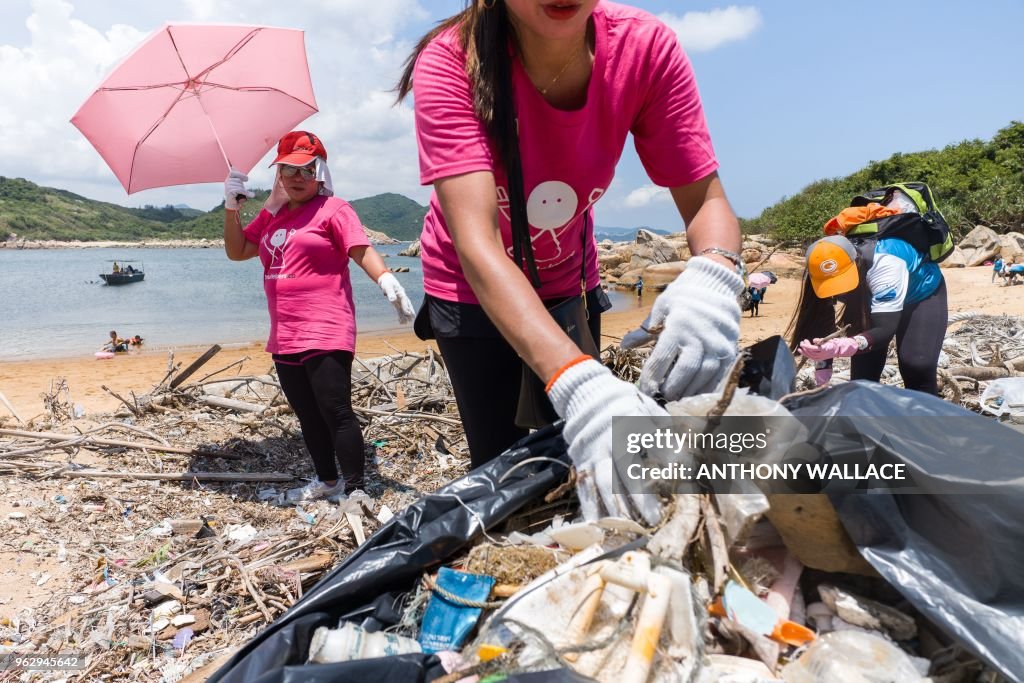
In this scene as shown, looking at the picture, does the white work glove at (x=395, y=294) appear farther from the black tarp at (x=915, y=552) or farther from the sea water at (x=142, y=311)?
the sea water at (x=142, y=311)

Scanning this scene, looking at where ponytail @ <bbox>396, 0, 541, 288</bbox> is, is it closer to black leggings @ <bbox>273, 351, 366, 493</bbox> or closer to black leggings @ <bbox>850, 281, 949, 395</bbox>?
black leggings @ <bbox>273, 351, 366, 493</bbox>

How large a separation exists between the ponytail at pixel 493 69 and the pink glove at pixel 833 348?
247cm

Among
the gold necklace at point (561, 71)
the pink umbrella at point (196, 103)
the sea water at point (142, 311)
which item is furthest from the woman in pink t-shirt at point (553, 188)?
the sea water at point (142, 311)

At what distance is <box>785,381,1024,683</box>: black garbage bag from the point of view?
964 millimetres

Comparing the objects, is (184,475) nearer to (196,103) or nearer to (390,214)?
(196,103)

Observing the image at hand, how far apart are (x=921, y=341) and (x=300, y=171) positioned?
11.7 feet

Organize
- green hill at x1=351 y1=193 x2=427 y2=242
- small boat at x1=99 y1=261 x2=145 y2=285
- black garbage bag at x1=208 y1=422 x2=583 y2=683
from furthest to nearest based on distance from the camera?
1. green hill at x1=351 y1=193 x2=427 y2=242
2. small boat at x1=99 y1=261 x2=145 y2=285
3. black garbage bag at x1=208 y1=422 x2=583 y2=683

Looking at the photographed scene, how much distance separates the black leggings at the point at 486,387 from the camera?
180cm

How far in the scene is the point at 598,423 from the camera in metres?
1.05

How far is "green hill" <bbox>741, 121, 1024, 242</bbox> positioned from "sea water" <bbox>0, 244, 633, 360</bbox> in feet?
38.4

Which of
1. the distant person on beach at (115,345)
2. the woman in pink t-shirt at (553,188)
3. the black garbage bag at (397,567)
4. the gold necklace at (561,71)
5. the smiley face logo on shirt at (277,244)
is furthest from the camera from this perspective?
the distant person on beach at (115,345)

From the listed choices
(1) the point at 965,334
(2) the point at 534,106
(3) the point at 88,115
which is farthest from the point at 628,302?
(2) the point at 534,106

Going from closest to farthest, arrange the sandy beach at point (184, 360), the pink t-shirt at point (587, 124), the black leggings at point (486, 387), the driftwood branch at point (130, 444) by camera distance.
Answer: the pink t-shirt at point (587, 124), the black leggings at point (486, 387), the driftwood branch at point (130, 444), the sandy beach at point (184, 360)
